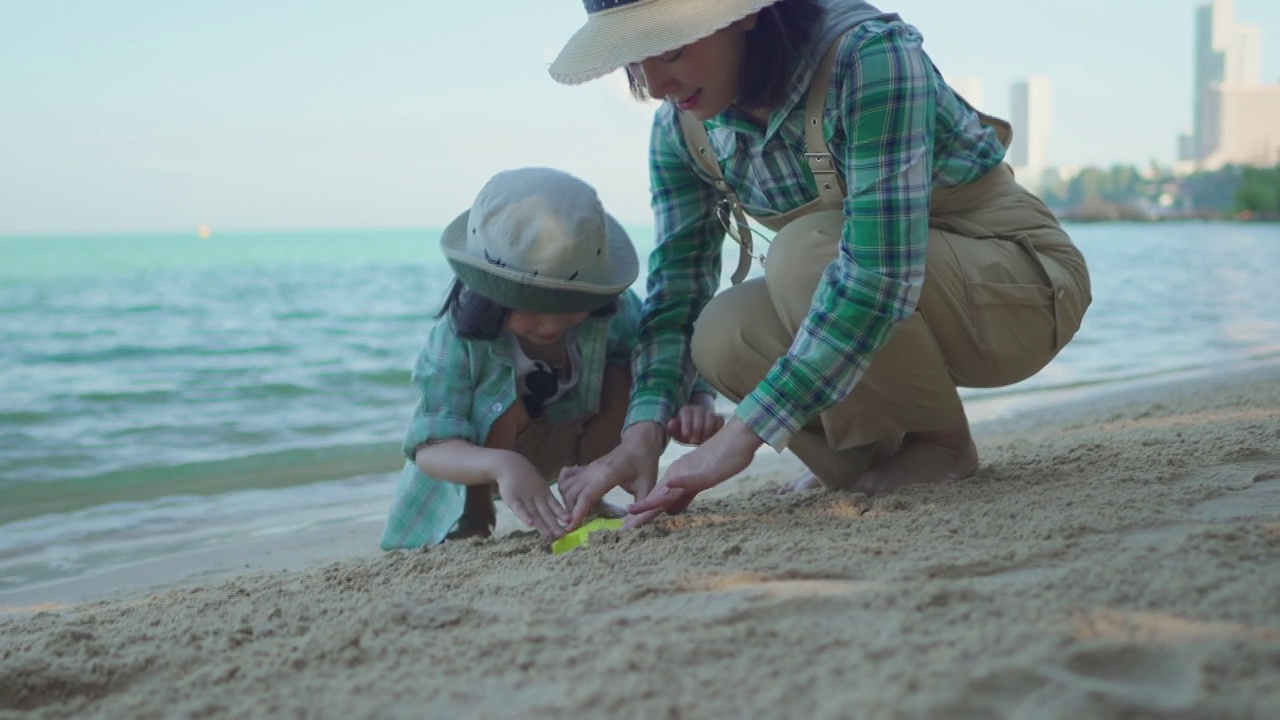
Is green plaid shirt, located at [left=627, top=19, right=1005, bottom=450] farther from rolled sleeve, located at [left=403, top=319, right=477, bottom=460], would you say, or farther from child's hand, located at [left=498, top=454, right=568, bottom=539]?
rolled sleeve, located at [left=403, top=319, right=477, bottom=460]

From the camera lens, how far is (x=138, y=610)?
2.43m

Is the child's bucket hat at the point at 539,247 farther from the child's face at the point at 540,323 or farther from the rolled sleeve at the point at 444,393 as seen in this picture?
the rolled sleeve at the point at 444,393

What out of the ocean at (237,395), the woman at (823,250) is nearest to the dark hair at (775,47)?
the woman at (823,250)

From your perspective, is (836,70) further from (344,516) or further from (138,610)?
(344,516)

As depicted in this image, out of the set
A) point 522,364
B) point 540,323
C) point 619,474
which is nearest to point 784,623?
point 619,474

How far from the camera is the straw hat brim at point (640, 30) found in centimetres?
210

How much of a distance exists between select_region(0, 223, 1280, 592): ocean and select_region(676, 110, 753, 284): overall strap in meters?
1.86

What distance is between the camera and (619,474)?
Result: 2.53 metres

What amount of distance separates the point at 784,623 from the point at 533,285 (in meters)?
1.17

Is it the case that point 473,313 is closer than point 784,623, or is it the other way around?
point 784,623

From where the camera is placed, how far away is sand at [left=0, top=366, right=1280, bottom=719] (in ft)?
4.12

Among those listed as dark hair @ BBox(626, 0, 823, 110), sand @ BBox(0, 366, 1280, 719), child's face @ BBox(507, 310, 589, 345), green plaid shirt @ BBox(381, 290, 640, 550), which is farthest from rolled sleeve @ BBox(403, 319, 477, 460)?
dark hair @ BBox(626, 0, 823, 110)

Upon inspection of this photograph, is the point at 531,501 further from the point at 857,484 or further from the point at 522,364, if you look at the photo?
the point at 857,484

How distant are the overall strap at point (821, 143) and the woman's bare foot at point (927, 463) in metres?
0.61
